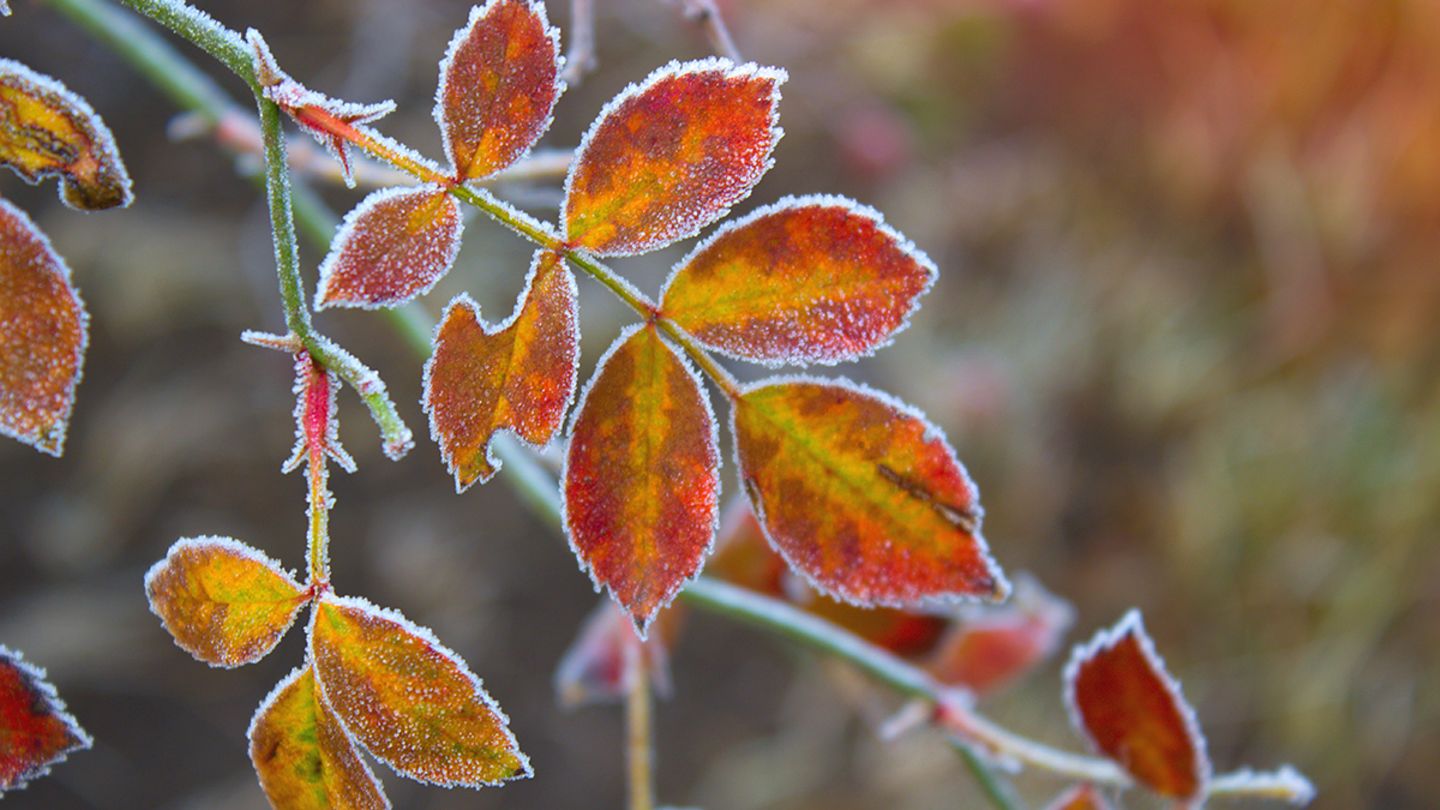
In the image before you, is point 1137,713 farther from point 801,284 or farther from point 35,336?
point 35,336

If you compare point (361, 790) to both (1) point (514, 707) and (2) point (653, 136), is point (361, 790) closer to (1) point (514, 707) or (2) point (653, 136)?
(2) point (653, 136)

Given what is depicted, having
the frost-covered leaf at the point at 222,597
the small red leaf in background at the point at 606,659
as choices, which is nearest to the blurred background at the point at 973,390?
the small red leaf in background at the point at 606,659

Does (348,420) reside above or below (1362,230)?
below

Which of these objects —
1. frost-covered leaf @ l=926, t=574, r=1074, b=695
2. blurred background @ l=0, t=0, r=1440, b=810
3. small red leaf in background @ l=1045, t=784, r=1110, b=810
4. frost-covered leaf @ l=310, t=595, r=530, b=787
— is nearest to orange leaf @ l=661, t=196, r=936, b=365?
frost-covered leaf @ l=310, t=595, r=530, b=787

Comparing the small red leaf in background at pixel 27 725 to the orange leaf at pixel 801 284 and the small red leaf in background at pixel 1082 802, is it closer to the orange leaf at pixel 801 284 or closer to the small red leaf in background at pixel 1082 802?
the orange leaf at pixel 801 284

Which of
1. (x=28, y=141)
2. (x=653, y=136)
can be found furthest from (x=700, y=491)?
(x=28, y=141)

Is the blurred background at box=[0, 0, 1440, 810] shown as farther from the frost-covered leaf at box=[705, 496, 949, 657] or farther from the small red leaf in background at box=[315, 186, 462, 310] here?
the small red leaf in background at box=[315, 186, 462, 310]

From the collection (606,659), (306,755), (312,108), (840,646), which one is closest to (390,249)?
(312,108)
